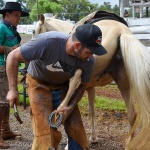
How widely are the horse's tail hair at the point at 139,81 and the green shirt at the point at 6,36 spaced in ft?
5.10

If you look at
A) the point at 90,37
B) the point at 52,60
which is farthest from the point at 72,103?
the point at 90,37

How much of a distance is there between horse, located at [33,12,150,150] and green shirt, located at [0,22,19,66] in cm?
A: 115

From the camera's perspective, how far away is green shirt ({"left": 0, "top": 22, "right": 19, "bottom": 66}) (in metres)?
5.46

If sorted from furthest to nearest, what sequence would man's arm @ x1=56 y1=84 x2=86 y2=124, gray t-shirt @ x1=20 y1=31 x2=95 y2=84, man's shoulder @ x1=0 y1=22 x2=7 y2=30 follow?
man's shoulder @ x1=0 y1=22 x2=7 y2=30, man's arm @ x1=56 y1=84 x2=86 y2=124, gray t-shirt @ x1=20 y1=31 x2=95 y2=84

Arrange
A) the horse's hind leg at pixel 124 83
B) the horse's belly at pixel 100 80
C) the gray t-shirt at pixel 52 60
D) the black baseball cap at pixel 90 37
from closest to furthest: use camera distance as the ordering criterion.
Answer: the black baseball cap at pixel 90 37 < the gray t-shirt at pixel 52 60 < the horse's hind leg at pixel 124 83 < the horse's belly at pixel 100 80

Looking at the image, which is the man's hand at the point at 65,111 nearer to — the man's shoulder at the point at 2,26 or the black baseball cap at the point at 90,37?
the black baseball cap at the point at 90,37

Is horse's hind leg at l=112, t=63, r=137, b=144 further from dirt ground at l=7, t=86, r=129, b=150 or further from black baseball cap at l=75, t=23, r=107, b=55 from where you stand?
black baseball cap at l=75, t=23, r=107, b=55

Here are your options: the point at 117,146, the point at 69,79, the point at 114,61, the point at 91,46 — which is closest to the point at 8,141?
the point at 117,146

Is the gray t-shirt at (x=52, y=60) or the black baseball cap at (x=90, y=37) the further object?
the gray t-shirt at (x=52, y=60)

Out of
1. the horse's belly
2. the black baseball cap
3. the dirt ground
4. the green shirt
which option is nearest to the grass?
the dirt ground

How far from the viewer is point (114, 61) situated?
513 cm

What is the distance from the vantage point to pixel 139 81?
4.50m

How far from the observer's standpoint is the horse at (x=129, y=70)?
435 centimetres

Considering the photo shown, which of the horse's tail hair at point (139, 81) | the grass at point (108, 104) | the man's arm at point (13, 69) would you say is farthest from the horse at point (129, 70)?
the grass at point (108, 104)
